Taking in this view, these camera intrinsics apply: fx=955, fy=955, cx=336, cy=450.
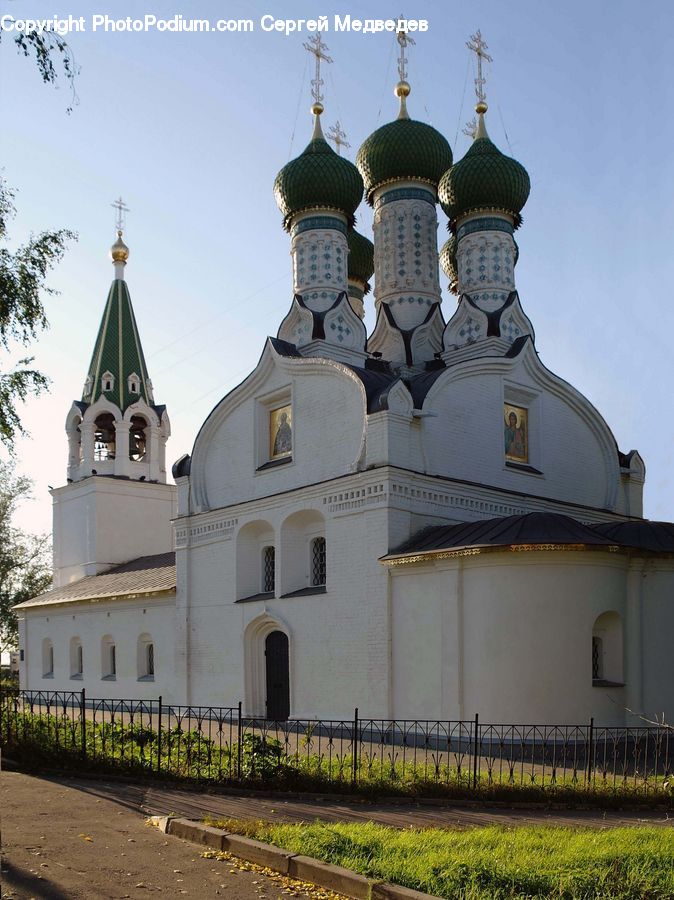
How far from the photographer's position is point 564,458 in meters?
18.0

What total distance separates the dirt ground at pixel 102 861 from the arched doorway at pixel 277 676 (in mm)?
8271

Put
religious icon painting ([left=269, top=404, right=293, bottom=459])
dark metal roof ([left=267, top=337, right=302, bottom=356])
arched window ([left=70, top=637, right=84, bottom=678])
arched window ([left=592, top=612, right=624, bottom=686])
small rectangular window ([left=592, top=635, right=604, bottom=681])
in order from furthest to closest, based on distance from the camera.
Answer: arched window ([left=70, top=637, right=84, bottom=678]) → dark metal roof ([left=267, top=337, right=302, bottom=356]) → religious icon painting ([left=269, top=404, right=293, bottom=459]) → small rectangular window ([left=592, top=635, right=604, bottom=681]) → arched window ([left=592, top=612, right=624, bottom=686])

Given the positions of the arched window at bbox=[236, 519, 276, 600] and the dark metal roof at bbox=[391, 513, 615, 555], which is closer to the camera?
the dark metal roof at bbox=[391, 513, 615, 555]

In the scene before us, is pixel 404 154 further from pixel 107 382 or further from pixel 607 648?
pixel 607 648

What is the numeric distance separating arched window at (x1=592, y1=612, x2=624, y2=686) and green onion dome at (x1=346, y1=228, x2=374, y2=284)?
11.9 metres

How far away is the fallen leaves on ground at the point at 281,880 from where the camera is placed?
5.79 metres

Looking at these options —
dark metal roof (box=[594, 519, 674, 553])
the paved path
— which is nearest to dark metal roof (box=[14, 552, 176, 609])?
dark metal roof (box=[594, 519, 674, 553])

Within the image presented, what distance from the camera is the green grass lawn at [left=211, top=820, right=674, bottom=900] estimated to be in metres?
5.46

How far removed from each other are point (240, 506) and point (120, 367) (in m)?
9.66

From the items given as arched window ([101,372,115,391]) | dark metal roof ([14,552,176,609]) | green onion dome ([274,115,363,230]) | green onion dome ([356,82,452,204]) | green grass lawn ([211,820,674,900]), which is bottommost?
green grass lawn ([211,820,674,900])

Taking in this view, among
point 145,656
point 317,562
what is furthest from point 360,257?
point 145,656

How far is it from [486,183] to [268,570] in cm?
889

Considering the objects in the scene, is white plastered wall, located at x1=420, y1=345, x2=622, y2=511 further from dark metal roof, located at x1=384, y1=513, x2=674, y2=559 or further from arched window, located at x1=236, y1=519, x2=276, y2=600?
arched window, located at x1=236, y1=519, x2=276, y2=600

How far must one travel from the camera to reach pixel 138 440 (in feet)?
87.7
